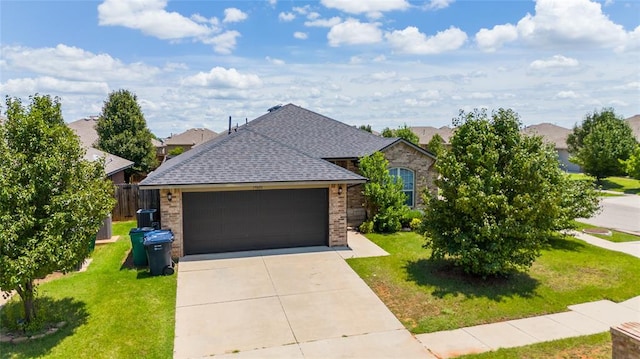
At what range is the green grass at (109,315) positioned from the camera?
7383 millimetres

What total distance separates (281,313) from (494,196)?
5598mm

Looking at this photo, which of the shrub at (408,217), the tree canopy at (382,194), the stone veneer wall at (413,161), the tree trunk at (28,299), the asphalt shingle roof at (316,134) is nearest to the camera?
the tree trunk at (28,299)

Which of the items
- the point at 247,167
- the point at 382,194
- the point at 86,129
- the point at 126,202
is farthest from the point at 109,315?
the point at 86,129

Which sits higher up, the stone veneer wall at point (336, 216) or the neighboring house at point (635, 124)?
the neighboring house at point (635, 124)

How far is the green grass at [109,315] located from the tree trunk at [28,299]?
663mm

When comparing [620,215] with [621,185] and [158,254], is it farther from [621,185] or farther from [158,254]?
[158,254]

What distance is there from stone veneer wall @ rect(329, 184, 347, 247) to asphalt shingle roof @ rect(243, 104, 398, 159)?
3833mm

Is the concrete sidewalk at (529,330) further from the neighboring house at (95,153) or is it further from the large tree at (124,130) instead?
the large tree at (124,130)

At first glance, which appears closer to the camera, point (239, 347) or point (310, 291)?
point (239, 347)

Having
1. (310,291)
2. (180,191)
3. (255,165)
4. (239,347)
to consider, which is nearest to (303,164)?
(255,165)

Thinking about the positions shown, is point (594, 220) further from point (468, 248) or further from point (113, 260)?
point (113, 260)

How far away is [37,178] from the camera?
7609 millimetres

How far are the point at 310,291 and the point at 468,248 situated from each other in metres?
4.04

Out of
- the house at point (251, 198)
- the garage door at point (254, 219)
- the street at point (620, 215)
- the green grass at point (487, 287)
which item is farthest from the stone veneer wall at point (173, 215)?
the street at point (620, 215)
